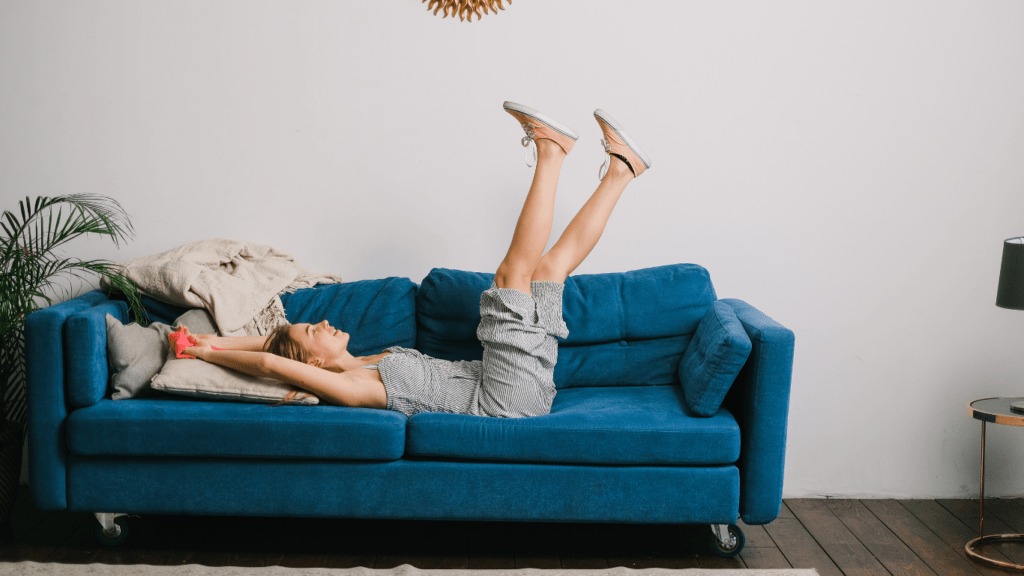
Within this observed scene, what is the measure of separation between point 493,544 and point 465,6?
1.91 metres

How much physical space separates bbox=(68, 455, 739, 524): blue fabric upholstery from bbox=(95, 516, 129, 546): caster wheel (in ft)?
0.38

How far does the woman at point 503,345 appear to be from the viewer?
210 cm

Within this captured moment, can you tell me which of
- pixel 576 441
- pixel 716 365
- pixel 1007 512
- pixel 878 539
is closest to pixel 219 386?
pixel 576 441

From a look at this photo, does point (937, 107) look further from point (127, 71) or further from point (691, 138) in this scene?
point (127, 71)

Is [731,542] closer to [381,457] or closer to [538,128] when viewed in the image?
[381,457]

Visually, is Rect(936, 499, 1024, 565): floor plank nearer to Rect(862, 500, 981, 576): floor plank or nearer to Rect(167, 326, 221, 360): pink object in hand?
Rect(862, 500, 981, 576): floor plank

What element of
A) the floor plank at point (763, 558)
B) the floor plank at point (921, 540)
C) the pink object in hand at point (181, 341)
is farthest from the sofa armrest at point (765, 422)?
the pink object in hand at point (181, 341)

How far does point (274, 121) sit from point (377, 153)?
1.33 ft

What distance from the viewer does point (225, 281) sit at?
2.39 metres

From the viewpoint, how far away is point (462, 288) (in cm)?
251

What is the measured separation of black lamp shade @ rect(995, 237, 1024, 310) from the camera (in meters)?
2.14


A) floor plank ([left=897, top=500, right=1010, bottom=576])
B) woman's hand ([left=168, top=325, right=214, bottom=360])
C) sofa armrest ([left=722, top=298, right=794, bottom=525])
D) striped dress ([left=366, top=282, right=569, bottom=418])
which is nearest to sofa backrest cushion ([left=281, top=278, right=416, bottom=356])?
striped dress ([left=366, top=282, right=569, bottom=418])

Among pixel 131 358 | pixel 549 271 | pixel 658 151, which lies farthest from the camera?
pixel 658 151

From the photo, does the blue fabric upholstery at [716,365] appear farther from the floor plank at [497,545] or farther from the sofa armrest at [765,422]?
the floor plank at [497,545]
